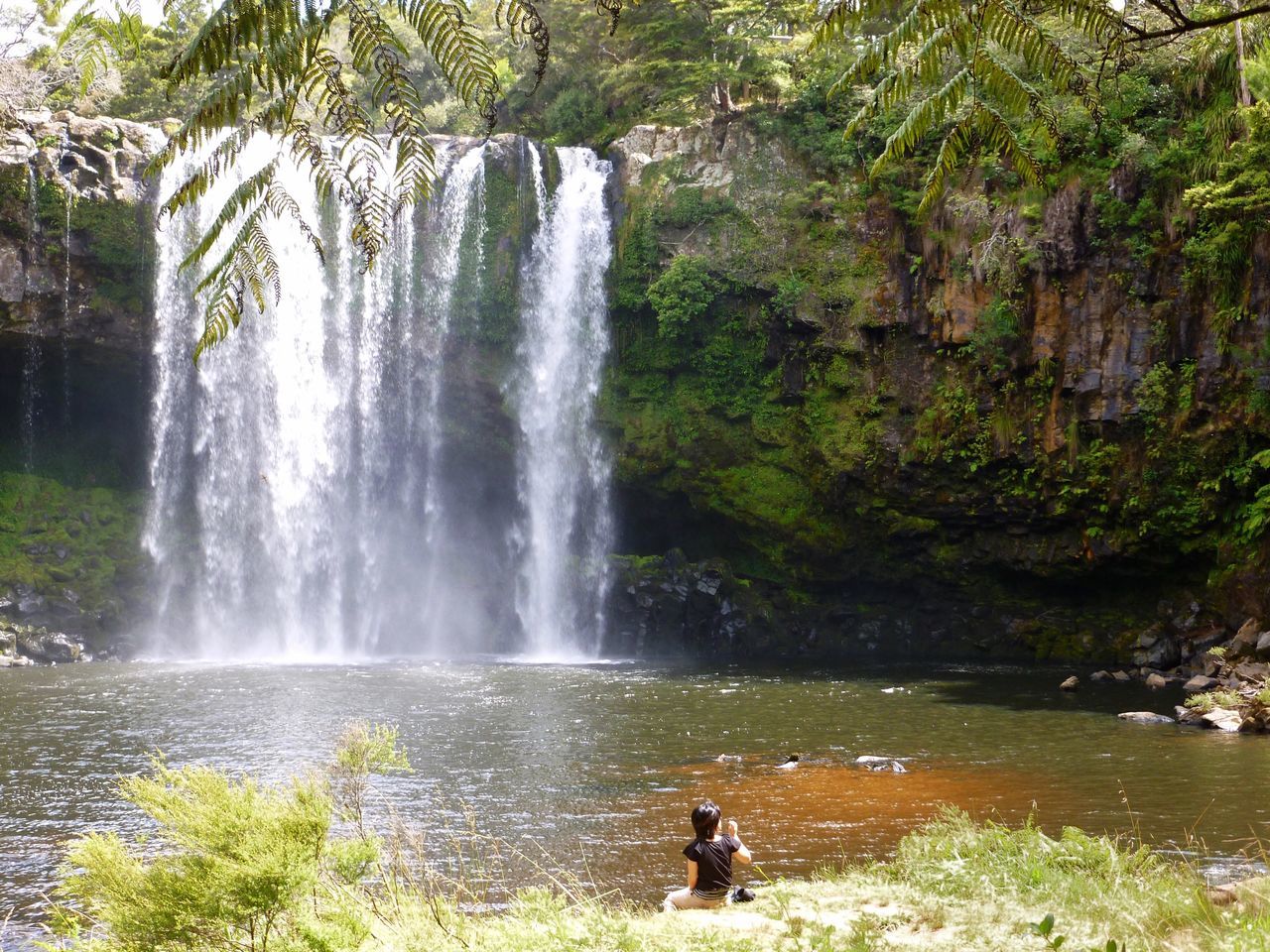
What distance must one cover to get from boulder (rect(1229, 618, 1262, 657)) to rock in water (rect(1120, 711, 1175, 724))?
11.4 ft

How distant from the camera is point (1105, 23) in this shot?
Answer: 5.00 metres

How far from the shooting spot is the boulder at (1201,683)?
18984mm

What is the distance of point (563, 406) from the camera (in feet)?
97.6

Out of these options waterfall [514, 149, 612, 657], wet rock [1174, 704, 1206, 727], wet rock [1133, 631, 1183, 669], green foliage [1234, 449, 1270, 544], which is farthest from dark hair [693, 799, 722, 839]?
waterfall [514, 149, 612, 657]

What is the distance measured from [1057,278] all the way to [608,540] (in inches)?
511

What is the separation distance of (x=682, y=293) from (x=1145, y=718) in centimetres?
1538

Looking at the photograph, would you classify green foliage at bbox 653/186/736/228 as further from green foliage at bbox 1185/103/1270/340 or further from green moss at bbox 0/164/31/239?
green moss at bbox 0/164/31/239

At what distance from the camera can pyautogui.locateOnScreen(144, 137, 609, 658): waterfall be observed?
29.4 metres

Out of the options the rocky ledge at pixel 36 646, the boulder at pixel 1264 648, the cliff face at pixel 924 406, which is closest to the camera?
the boulder at pixel 1264 648

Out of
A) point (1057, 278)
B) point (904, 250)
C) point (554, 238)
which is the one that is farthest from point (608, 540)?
point (1057, 278)

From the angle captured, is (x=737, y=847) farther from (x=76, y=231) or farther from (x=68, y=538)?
(x=76, y=231)

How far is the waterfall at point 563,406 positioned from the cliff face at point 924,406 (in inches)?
32.6

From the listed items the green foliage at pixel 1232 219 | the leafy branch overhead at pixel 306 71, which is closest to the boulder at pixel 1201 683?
the green foliage at pixel 1232 219

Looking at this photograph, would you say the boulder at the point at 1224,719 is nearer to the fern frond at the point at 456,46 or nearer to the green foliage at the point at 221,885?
the green foliage at the point at 221,885
